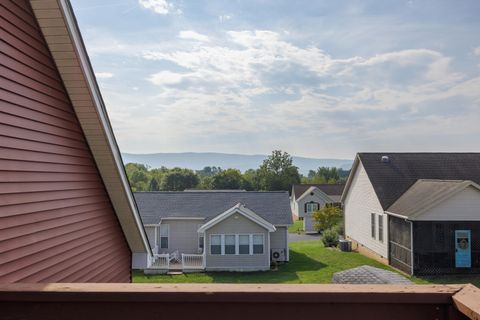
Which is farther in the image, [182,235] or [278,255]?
[182,235]

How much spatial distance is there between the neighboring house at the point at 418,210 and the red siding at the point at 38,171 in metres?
16.5

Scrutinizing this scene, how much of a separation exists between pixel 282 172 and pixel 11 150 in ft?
256

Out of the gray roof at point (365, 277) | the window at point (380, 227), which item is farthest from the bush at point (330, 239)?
the gray roof at point (365, 277)

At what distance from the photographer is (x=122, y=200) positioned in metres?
6.21

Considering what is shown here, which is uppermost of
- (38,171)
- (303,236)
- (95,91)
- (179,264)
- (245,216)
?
(95,91)

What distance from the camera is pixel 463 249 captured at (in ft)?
60.4

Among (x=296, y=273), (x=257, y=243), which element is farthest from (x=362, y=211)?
(x=257, y=243)

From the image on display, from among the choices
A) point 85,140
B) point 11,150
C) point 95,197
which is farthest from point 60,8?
point 95,197

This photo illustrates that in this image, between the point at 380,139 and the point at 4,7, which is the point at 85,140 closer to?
the point at 4,7

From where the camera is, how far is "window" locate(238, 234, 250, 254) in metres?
23.0

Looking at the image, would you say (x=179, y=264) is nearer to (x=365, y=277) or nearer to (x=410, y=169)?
(x=365, y=277)

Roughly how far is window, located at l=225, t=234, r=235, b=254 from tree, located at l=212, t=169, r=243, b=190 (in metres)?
50.0

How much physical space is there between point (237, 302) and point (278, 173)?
262 ft

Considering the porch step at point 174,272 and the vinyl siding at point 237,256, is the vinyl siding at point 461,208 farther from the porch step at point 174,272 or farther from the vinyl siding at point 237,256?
the porch step at point 174,272
